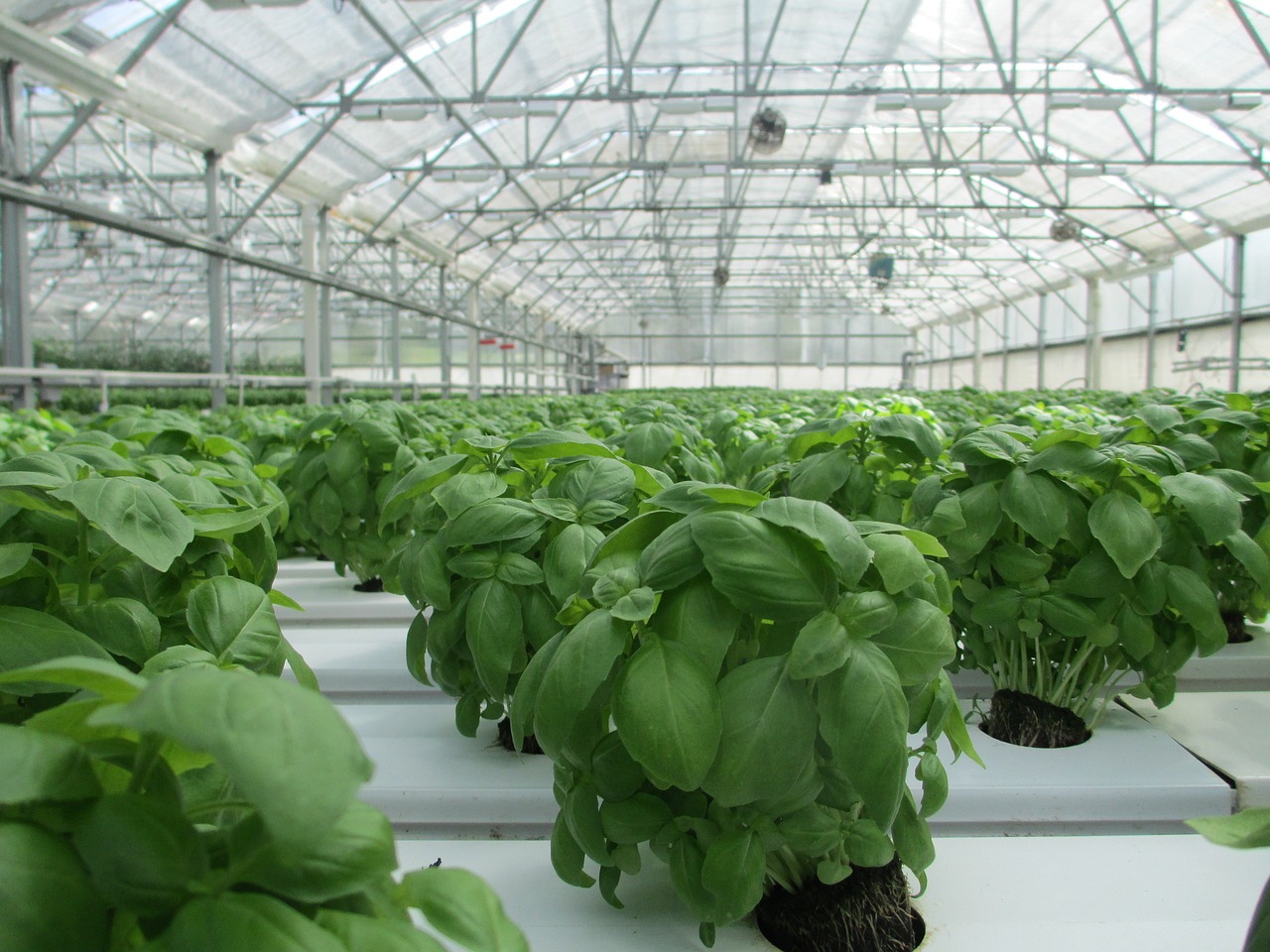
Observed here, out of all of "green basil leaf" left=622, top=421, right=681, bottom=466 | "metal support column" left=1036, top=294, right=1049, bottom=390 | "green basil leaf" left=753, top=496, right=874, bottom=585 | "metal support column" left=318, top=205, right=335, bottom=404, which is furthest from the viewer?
"metal support column" left=1036, top=294, right=1049, bottom=390

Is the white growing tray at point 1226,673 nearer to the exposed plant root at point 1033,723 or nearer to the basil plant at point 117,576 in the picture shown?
the exposed plant root at point 1033,723

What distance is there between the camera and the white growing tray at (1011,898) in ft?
2.75

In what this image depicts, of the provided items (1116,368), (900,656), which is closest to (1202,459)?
(900,656)

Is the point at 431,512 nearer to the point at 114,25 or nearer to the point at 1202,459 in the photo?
the point at 1202,459

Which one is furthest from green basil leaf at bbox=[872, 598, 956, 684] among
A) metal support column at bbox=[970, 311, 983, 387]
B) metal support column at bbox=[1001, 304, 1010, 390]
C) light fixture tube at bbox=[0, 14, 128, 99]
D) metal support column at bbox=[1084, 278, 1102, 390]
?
metal support column at bbox=[970, 311, 983, 387]

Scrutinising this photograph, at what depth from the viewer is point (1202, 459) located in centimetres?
147

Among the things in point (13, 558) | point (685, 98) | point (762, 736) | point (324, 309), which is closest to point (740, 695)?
point (762, 736)

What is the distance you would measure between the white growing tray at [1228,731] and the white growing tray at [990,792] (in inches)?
1.4

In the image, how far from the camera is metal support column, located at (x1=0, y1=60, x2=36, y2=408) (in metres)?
5.23

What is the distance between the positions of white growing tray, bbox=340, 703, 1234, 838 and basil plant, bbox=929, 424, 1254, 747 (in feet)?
0.42

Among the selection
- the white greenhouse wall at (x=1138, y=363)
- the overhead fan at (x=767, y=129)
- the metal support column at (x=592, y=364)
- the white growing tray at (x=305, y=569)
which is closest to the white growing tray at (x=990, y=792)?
the white growing tray at (x=305, y=569)

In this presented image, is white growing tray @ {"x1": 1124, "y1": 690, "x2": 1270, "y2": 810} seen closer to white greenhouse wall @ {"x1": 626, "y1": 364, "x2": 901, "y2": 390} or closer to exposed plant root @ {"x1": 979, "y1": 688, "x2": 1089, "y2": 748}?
exposed plant root @ {"x1": 979, "y1": 688, "x2": 1089, "y2": 748}

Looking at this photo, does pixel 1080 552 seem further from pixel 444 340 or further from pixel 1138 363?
pixel 1138 363

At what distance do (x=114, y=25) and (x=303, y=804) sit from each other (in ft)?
24.1
